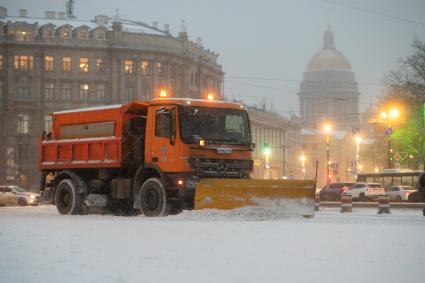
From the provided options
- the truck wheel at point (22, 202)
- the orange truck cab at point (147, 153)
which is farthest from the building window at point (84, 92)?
the orange truck cab at point (147, 153)

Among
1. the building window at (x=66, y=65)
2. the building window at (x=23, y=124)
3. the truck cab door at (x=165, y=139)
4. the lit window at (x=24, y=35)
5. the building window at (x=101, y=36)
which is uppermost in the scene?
the building window at (x=101, y=36)

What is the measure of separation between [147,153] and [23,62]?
82.3m

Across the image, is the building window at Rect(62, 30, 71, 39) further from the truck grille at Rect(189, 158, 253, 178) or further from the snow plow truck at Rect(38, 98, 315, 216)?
the truck grille at Rect(189, 158, 253, 178)

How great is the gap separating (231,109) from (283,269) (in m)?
14.3

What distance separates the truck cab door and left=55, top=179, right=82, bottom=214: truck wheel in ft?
12.4

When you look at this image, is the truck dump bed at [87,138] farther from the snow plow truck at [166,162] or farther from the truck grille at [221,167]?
the truck grille at [221,167]

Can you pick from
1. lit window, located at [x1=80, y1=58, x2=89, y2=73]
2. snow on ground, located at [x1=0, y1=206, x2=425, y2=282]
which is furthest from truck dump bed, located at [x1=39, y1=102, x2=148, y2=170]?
lit window, located at [x1=80, y1=58, x2=89, y2=73]

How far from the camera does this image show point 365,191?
63.9 meters

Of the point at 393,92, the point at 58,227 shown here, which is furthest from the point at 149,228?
the point at 393,92

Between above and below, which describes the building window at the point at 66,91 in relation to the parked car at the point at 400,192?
above

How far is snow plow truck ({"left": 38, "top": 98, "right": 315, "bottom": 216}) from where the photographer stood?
2506 centimetres

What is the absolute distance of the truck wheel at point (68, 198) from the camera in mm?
28422

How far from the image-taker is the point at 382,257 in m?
14.2

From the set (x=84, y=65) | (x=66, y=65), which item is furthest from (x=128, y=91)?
(x=66, y=65)
